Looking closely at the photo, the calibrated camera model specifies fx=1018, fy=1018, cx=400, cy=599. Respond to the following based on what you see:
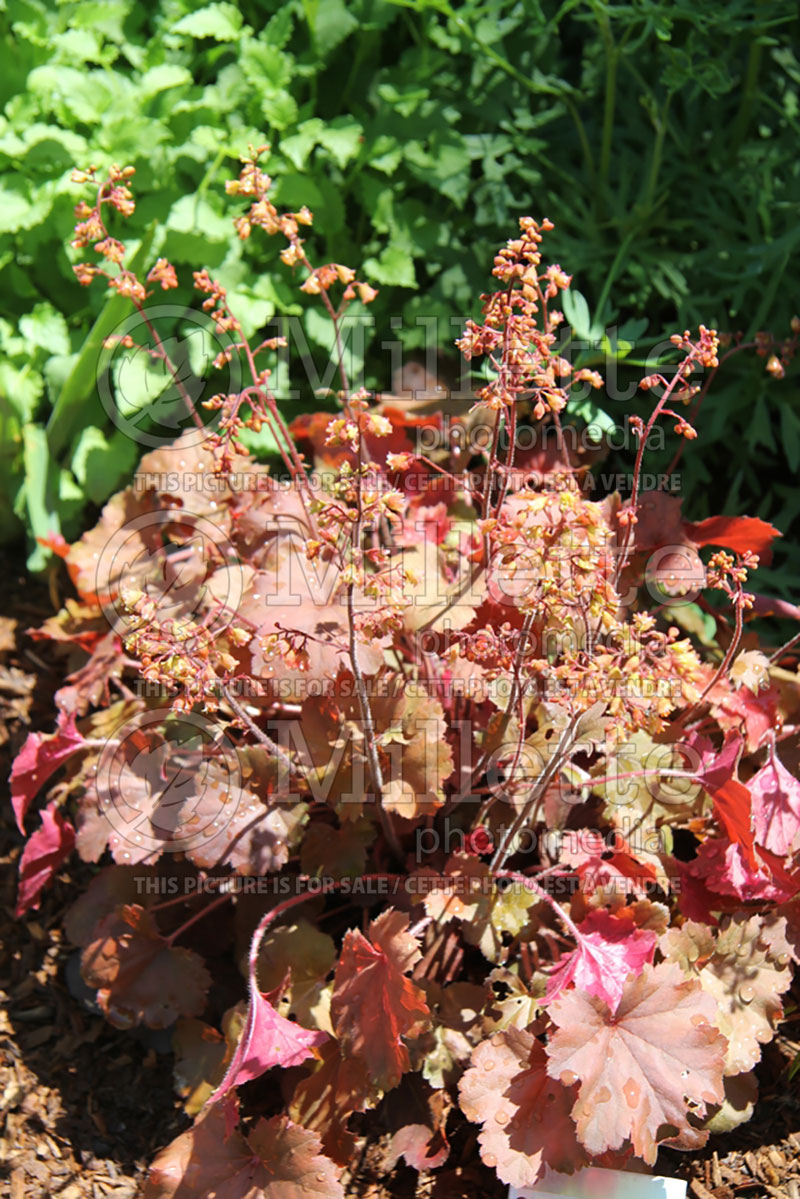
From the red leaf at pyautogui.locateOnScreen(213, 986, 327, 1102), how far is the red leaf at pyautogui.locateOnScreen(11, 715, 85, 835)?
69 cm

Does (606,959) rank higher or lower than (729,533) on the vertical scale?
lower

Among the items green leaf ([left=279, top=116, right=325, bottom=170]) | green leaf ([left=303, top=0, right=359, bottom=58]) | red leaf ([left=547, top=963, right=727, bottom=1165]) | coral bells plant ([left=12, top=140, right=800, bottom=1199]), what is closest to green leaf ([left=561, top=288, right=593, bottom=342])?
coral bells plant ([left=12, top=140, right=800, bottom=1199])

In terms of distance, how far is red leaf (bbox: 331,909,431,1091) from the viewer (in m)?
1.69

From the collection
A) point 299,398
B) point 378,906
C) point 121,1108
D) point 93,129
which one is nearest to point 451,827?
point 378,906

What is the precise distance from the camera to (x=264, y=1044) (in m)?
1.67

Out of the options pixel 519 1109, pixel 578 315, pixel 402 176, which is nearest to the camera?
pixel 519 1109

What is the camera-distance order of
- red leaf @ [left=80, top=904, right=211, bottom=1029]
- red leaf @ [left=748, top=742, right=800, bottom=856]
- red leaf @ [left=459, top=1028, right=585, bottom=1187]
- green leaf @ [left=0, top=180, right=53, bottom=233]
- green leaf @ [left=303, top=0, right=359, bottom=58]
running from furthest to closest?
green leaf @ [left=303, top=0, right=359, bottom=58]
green leaf @ [left=0, top=180, right=53, bottom=233]
red leaf @ [left=80, top=904, right=211, bottom=1029]
red leaf @ [left=748, top=742, right=800, bottom=856]
red leaf @ [left=459, top=1028, right=585, bottom=1187]

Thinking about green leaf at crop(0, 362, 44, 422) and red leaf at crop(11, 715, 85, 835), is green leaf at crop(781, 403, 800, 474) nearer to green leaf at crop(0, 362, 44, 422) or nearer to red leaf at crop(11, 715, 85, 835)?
red leaf at crop(11, 715, 85, 835)

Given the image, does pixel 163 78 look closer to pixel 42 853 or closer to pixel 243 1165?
pixel 42 853

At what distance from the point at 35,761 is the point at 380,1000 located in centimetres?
88

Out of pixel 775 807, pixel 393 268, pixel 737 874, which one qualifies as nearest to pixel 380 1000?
pixel 737 874

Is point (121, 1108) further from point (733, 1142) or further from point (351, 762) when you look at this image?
point (733, 1142)

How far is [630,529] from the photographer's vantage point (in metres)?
1.72

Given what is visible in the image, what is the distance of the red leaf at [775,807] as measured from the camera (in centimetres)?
184
